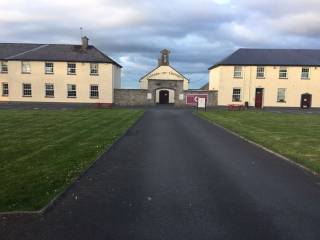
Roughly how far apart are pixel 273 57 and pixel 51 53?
32905 millimetres

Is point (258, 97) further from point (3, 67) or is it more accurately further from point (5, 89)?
point (3, 67)

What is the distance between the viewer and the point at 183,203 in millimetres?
8375

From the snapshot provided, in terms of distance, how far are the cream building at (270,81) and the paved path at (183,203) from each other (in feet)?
164

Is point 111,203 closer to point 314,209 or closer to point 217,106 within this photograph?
point 314,209

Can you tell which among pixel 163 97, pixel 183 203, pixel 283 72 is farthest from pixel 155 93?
pixel 183 203

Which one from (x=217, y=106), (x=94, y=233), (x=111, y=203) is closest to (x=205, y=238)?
(x=94, y=233)

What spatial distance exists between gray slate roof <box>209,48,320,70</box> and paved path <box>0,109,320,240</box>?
166 feet

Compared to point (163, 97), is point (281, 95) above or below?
Answer: above

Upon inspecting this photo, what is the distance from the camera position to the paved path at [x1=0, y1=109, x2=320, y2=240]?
670 cm

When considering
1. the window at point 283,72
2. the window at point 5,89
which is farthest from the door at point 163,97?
the window at point 5,89

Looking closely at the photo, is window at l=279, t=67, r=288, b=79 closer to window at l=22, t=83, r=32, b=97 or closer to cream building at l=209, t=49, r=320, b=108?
cream building at l=209, t=49, r=320, b=108

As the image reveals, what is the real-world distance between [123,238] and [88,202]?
2.16 meters

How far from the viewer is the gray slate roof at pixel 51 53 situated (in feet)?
205

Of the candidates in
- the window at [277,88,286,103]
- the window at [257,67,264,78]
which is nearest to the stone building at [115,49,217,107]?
the window at [257,67,264,78]
